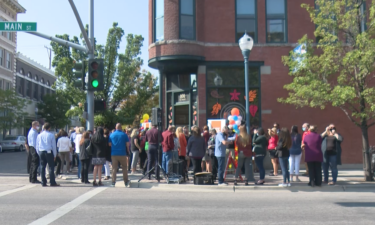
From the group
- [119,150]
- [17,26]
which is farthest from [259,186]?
[17,26]

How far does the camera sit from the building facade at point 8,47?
47.6 metres

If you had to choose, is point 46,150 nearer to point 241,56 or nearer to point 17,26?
point 17,26

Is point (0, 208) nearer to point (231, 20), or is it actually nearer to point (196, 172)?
point (196, 172)

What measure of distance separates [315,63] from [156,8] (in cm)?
884

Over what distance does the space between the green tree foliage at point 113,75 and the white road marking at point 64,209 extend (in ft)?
69.8

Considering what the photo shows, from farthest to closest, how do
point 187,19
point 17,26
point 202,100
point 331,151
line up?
point 187,19 → point 202,100 → point 17,26 → point 331,151

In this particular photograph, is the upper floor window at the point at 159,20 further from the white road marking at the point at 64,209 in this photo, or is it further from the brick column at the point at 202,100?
the white road marking at the point at 64,209

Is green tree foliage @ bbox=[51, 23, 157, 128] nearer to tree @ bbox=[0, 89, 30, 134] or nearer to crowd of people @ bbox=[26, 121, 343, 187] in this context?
tree @ bbox=[0, 89, 30, 134]

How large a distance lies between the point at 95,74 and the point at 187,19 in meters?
6.29

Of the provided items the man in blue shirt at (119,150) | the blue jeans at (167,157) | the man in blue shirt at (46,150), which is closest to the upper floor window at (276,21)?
the blue jeans at (167,157)

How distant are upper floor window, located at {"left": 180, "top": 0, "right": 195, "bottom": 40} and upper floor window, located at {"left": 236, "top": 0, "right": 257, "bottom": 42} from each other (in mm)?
2130

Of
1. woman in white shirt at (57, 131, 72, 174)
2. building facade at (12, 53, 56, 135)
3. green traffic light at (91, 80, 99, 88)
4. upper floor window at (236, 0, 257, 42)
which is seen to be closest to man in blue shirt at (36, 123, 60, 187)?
green traffic light at (91, 80, 99, 88)

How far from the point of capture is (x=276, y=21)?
762 inches

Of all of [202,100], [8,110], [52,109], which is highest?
[52,109]
